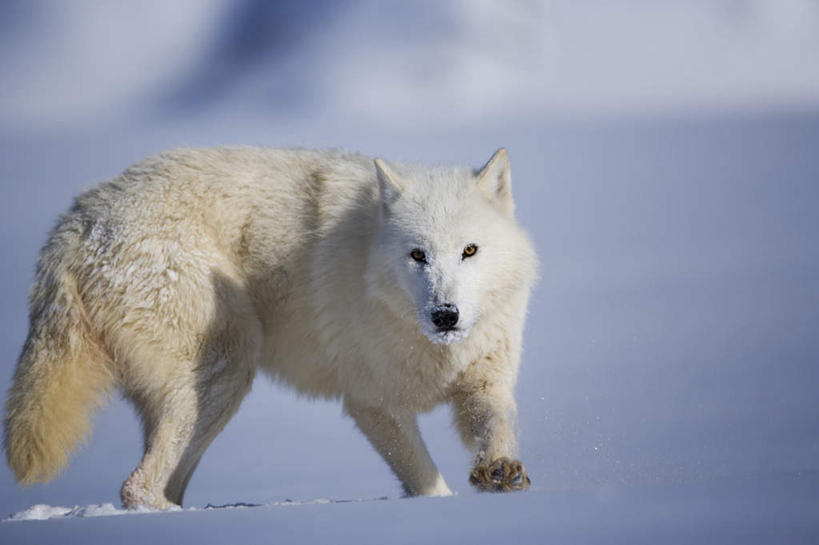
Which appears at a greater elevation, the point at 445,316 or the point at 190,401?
the point at 445,316

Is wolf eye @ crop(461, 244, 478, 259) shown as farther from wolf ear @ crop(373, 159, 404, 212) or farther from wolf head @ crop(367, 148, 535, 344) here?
wolf ear @ crop(373, 159, 404, 212)

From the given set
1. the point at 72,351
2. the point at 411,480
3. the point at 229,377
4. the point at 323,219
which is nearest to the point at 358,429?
the point at 411,480

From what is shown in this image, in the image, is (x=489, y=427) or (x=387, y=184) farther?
(x=387, y=184)

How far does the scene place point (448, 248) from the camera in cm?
539

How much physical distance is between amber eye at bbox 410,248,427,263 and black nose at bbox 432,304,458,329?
466mm

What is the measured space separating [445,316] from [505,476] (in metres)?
0.94

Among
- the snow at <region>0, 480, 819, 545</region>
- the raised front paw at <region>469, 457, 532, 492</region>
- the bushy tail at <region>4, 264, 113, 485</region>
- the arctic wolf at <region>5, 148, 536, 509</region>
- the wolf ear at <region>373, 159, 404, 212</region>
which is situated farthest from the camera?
the wolf ear at <region>373, 159, 404, 212</region>

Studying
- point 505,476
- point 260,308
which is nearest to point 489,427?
point 505,476

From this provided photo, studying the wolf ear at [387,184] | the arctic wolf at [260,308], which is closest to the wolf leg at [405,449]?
the arctic wolf at [260,308]

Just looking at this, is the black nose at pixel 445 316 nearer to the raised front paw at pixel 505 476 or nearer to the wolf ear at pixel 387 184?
the raised front paw at pixel 505 476

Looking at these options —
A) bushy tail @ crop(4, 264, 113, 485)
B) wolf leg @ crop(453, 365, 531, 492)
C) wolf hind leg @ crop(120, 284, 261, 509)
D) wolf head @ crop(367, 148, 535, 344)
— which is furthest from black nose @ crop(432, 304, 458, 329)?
bushy tail @ crop(4, 264, 113, 485)

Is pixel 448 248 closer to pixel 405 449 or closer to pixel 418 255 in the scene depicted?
pixel 418 255

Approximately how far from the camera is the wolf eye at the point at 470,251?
5.44 meters

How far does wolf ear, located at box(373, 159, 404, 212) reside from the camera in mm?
5816
